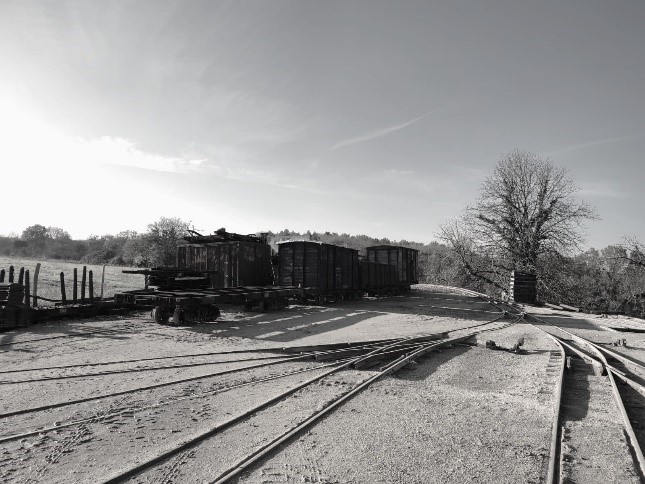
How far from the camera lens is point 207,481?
3.38 meters

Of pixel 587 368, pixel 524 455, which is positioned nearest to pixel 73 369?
pixel 524 455

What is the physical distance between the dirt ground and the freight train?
2158 millimetres

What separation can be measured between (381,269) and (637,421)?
21.1 metres

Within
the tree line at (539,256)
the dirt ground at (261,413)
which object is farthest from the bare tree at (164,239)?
the dirt ground at (261,413)

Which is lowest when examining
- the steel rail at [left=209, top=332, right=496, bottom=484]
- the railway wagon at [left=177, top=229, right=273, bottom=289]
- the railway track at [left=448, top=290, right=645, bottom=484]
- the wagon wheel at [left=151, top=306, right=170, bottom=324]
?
the railway track at [left=448, top=290, right=645, bottom=484]

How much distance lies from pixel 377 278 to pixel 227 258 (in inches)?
440

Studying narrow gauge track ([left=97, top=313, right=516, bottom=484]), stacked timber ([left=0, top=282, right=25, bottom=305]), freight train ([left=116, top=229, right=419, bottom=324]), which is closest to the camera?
narrow gauge track ([left=97, top=313, right=516, bottom=484])

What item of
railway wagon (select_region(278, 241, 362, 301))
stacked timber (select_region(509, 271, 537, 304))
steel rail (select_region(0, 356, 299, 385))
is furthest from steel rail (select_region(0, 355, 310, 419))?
stacked timber (select_region(509, 271, 537, 304))

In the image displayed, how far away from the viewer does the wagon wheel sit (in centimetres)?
1205

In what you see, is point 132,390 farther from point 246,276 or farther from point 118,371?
point 246,276

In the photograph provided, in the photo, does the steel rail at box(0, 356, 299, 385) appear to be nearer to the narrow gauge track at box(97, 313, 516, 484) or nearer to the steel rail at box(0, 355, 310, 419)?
the steel rail at box(0, 355, 310, 419)

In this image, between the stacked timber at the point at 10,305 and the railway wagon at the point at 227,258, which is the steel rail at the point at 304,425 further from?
the railway wagon at the point at 227,258

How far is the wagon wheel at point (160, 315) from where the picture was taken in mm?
12055

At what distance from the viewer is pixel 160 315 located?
39.7 ft
